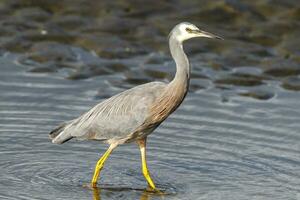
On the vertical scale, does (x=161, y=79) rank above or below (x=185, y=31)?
below

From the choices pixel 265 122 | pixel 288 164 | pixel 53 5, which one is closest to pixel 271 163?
pixel 288 164

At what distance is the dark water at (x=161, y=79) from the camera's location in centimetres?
1006

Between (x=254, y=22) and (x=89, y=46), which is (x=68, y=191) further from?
(x=254, y=22)

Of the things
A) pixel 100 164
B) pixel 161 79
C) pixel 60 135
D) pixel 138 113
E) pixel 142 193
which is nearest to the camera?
pixel 142 193

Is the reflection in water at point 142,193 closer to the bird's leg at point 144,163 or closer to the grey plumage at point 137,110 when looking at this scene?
the bird's leg at point 144,163

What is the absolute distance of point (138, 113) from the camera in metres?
10.0

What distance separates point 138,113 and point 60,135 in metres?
0.96

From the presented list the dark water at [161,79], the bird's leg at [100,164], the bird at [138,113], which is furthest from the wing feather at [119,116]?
the dark water at [161,79]

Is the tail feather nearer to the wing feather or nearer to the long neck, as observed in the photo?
the wing feather

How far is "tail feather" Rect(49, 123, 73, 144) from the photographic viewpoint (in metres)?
10.2

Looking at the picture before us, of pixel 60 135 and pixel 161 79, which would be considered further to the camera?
pixel 161 79

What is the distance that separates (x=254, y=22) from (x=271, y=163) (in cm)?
549

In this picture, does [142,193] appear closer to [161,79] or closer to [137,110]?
[137,110]

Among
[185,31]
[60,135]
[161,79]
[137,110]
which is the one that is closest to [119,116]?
[137,110]
